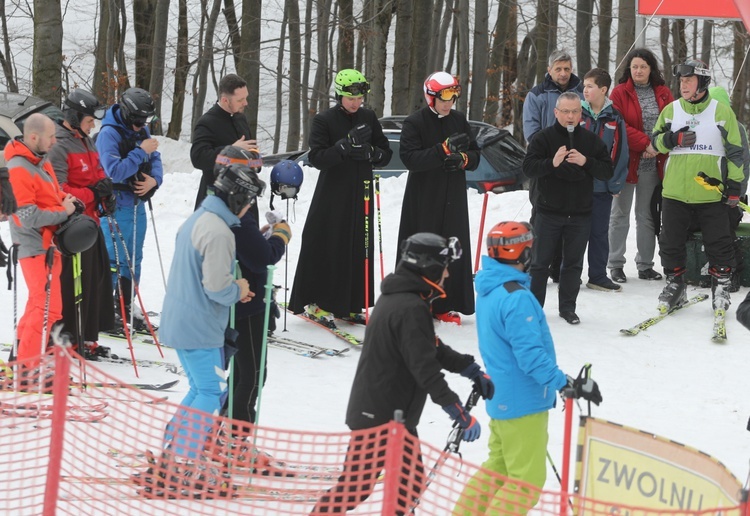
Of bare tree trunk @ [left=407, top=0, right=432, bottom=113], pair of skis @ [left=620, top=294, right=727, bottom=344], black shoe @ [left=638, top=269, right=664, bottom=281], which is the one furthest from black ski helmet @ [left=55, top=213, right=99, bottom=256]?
bare tree trunk @ [left=407, top=0, right=432, bottom=113]

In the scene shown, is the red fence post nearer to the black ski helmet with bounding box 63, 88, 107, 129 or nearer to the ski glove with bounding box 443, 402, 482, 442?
the ski glove with bounding box 443, 402, 482, 442

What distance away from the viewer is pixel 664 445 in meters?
3.62

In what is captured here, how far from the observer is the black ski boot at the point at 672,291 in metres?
8.61

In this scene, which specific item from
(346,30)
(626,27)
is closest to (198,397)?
(626,27)

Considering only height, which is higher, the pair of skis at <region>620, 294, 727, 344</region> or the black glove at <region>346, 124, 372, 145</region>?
the black glove at <region>346, 124, 372, 145</region>

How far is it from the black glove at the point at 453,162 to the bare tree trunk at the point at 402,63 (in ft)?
31.1

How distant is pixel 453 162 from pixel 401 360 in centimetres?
370

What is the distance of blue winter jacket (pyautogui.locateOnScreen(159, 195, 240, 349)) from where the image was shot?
4.77 m

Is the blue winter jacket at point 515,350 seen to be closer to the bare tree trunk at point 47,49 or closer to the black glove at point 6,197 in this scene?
the black glove at point 6,197

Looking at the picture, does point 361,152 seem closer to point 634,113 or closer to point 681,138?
point 681,138

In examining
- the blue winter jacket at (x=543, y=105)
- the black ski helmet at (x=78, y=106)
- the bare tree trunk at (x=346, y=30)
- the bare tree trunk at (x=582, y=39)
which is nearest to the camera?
the black ski helmet at (x=78, y=106)

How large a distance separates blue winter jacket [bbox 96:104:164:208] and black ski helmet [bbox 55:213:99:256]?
1.01 meters

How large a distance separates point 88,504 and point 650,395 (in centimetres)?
398

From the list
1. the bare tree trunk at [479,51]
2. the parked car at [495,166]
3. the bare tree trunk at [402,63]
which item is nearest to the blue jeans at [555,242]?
the parked car at [495,166]
